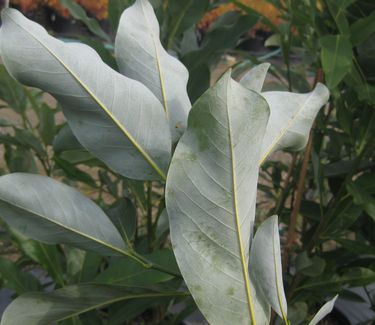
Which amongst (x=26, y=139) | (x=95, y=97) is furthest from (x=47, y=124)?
(x=95, y=97)

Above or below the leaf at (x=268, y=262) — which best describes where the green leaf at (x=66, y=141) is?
below

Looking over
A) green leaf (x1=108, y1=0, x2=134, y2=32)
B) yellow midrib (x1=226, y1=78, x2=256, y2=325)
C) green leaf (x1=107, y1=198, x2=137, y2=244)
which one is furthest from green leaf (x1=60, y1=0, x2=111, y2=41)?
yellow midrib (x1=226, y1=78, x2=256, y2=325)

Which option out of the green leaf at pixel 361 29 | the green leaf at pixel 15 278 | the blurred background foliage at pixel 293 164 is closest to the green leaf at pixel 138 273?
the blurred background foliage at pixel 293 164

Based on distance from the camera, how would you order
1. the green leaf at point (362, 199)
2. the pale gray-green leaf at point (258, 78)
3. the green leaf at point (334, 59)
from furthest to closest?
the green leaf at point (362, 199) < the green leaf at point (334, 59) < the pale gray-green leaf at point (258, 78)

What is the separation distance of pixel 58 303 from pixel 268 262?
0.21m

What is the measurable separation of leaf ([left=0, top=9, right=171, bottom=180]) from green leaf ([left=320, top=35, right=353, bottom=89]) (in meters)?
0.23

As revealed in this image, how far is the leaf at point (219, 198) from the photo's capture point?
0.30m

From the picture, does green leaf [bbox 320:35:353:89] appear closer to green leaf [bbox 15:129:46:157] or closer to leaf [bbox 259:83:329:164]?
leaf [bbox 259:83:329:164]

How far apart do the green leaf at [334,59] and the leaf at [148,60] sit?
7.5 inches

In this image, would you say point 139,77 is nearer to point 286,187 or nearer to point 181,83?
point 181,83

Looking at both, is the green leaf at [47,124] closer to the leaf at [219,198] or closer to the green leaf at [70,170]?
the green leaf at [70,170]

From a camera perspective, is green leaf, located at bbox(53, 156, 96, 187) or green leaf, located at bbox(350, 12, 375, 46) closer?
green leaf, located at bbox(350, 12, 375, 46)

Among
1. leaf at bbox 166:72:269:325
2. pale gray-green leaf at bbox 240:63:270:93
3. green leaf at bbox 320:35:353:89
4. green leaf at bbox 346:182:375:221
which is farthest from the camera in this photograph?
green leaf at bbox 346:182:375:221

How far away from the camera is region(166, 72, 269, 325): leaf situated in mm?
302
